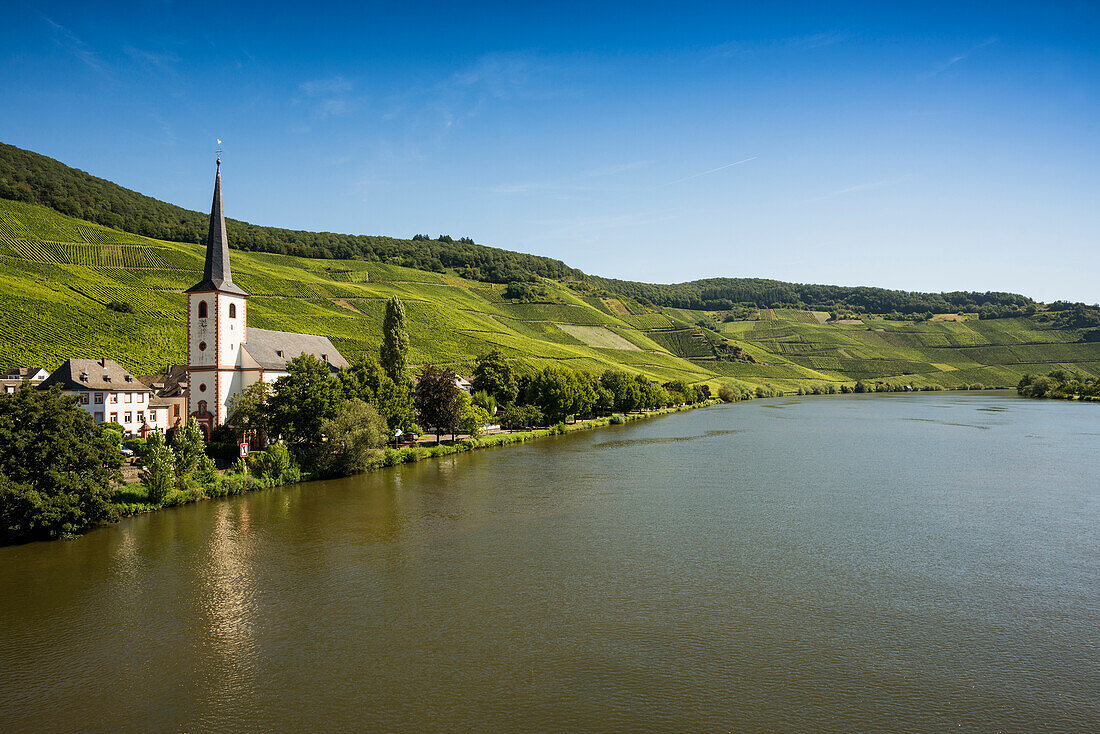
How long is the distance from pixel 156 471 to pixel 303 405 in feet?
31.9

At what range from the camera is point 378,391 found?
4578 centimetres

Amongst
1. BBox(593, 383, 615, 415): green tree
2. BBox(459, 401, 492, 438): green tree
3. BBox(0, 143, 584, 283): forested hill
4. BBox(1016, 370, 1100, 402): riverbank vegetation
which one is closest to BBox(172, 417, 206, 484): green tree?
BBox(459, 401, 492, 438): green tree

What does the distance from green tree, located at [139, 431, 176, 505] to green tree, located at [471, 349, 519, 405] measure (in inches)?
1570

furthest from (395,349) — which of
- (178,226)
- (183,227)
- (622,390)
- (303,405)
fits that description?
(178,226)

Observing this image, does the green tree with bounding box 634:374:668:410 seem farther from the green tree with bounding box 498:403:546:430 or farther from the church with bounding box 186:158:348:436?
the church with bounding box 186:158:348:436

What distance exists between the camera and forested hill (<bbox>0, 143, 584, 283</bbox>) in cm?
12025

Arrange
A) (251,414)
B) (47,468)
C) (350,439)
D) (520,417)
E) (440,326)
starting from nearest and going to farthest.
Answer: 1. (47,468)
2. (251,414)
3. (350,439)
4. (520,417)
5. (440,326)

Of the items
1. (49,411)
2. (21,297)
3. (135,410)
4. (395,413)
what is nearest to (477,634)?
(49,411)

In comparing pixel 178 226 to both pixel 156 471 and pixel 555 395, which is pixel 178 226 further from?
pixel 156 471

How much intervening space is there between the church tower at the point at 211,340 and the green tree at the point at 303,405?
457 cm

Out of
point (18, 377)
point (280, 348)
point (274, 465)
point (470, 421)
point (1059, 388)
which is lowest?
point (274, 465)

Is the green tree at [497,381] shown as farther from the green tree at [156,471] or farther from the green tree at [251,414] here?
the green tree at [156,471]

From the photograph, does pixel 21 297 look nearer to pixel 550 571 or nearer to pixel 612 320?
pixel 550 571

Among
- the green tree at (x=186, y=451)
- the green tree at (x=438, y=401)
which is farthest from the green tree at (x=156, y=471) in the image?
the green tree at (x=438, y=401)
